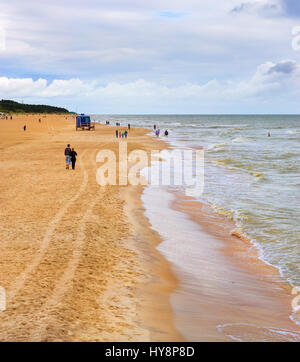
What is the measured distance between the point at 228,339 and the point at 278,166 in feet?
82.2

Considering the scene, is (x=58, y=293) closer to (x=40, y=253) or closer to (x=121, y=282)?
(x=121, y=282)

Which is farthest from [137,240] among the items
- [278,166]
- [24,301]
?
[278,166]

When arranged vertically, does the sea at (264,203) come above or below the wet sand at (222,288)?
above

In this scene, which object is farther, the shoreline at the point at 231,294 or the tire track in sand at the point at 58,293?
the shoreline at the point at 231,294

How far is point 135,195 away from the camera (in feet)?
57.6

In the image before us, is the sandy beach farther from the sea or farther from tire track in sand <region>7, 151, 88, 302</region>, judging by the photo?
the sea

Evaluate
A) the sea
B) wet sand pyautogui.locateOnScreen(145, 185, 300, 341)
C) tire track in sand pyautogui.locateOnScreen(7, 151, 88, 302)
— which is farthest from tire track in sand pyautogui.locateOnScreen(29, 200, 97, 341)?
the sea

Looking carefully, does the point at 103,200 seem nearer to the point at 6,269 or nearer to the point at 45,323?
the point at 6,269

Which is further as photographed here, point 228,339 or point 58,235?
point 58,235

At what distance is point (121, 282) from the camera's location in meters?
8.22

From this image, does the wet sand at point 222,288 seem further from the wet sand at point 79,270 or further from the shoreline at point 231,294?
the wet sand at point 79,270

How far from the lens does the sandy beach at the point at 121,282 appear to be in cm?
633

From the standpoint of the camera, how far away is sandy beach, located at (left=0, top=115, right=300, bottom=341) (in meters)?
6.33

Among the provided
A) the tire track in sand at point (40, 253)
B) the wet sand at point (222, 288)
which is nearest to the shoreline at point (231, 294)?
the wet sand at point (222, 288)
